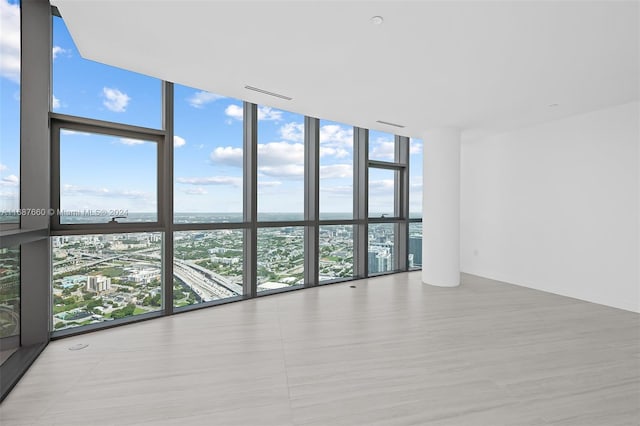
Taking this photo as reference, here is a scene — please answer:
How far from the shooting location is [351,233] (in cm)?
554

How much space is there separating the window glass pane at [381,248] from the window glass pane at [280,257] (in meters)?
1.51

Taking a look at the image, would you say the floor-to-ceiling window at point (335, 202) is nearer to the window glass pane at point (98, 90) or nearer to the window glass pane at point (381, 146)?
the window glass pane at point (381, 146)

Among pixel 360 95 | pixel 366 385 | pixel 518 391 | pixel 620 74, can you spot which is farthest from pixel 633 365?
pixel 360 95

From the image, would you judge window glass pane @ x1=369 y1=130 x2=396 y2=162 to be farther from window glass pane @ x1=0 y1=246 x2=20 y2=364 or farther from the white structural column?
window glass pane @ x1=0 y1=246 x2=20 y2=364

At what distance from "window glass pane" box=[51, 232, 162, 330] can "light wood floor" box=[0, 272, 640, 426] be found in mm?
285

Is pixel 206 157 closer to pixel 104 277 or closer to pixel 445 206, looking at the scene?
pixel 104 277

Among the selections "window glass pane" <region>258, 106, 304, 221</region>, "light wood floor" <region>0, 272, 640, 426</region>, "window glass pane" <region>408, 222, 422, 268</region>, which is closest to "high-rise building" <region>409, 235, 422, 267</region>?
"window glass pane" <region>408, 222, 422, 268</region>

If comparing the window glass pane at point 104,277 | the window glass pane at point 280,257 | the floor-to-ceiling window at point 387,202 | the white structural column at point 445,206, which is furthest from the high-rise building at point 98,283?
the white structural column at point 445,206

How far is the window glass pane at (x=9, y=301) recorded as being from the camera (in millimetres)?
2336

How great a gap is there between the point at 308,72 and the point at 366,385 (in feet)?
9.67

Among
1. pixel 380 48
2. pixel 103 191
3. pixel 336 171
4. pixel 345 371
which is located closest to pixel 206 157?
pixel 103 191

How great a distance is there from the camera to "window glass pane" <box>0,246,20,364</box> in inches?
92.0

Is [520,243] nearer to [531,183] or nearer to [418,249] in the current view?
[531,183]

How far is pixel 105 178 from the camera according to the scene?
3.25 m
